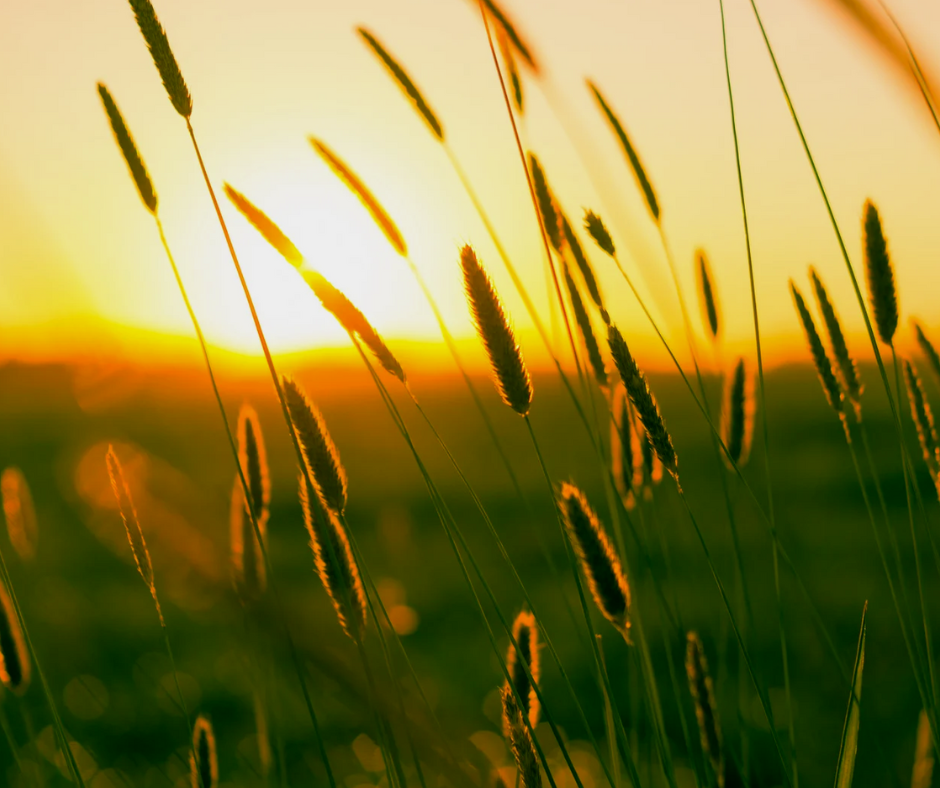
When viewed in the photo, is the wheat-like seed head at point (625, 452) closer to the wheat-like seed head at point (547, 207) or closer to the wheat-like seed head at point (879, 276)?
the wheat-like seed head at point (547, 207)

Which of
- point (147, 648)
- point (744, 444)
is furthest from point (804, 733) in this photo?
point (147, 648)

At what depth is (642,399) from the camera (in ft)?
2.31

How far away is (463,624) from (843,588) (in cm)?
164

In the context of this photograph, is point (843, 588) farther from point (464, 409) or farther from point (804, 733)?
point (464, 409)

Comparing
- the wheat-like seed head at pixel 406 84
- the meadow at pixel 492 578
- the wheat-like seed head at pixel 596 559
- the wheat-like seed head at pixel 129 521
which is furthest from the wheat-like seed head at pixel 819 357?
the wheat-like seed head at pixel 129 521

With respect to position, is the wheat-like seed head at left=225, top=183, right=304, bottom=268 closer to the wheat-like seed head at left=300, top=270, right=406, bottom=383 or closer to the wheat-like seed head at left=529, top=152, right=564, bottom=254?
the wheat-like seed head at left=300, top=270, right=406, bottom=383

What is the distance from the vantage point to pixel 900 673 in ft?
8.33

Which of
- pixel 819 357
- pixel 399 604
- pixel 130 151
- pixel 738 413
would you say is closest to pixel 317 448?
pixel 130 151

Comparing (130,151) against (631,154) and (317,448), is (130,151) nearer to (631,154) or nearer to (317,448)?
→ (317,448)

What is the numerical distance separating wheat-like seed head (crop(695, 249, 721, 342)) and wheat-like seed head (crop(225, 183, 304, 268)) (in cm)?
79

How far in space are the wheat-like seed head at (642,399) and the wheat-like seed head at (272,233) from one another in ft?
1.01

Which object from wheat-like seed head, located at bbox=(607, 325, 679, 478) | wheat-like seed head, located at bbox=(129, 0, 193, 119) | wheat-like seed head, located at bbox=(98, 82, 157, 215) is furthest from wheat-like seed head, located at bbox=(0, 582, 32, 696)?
wheat-like seed head, located at bbox=(607, 325, 679, 478)

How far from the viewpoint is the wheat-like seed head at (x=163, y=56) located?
2.42ft

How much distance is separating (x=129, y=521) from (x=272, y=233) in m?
0.37
